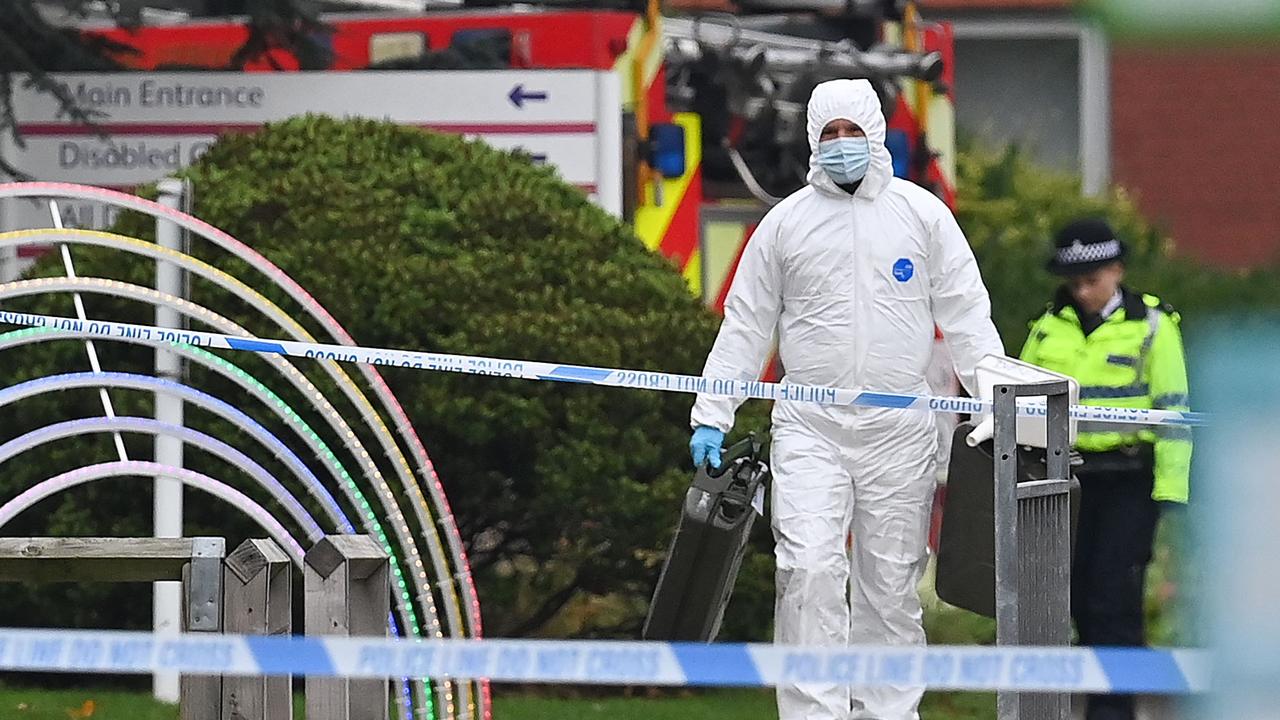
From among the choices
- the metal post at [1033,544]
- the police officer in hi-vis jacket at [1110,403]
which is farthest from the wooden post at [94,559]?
the police officer in hi-vis jacket at [1110,403]

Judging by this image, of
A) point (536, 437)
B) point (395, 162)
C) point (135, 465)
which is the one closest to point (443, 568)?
point (135, 465)

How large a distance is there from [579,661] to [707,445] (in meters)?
3.02

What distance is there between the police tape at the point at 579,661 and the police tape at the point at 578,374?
2037 millimetres

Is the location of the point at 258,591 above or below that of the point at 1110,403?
below

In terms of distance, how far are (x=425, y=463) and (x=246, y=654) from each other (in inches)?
113

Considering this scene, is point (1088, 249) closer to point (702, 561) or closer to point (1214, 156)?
Result: point (702, 561)

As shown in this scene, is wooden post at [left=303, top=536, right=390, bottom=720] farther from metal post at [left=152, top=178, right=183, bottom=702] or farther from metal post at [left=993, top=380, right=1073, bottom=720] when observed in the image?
metal post at [left=152, top=178, right=183, bottom=702]

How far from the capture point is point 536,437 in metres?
7.08

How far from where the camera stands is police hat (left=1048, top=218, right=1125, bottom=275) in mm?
6883

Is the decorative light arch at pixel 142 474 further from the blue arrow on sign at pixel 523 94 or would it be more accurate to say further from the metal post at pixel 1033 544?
the blue arrow on sign at pixel 523 94

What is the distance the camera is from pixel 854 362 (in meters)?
5.66

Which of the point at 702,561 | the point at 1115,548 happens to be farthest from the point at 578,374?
the point at 1115,548

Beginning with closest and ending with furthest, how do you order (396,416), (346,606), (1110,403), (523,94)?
(346,606)
(396,416)
(1110,403)
(523,94)

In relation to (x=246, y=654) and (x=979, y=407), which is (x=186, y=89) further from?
(x=246, y=654)
